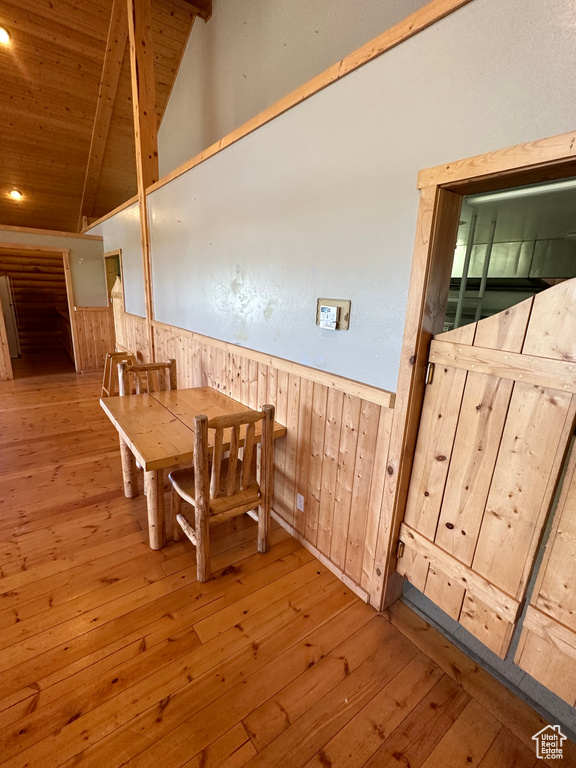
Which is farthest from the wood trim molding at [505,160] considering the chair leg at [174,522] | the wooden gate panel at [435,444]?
the chair leg at [174,522]

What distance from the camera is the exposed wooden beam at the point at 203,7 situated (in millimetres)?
3299

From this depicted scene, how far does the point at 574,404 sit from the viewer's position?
3.36 ft

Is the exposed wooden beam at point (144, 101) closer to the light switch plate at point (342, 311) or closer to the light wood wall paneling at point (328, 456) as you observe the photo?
the light wood wall paneling at point (328, 456)

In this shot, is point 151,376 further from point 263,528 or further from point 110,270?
point 110,270

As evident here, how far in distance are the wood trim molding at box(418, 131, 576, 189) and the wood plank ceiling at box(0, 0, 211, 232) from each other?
3.87 m

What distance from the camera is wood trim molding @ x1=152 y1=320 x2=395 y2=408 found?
1.46 meters

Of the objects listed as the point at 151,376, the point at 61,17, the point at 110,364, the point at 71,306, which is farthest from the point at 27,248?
the point at 151,376

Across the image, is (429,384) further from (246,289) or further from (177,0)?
(177,0)

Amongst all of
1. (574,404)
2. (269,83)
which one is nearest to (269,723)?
(574,404)

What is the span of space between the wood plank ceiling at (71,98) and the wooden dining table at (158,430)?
386cm

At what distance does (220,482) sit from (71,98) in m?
5.59

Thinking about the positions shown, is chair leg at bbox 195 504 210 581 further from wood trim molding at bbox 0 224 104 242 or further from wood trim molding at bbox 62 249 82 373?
wood trim molding at bbox 0 224 104 242

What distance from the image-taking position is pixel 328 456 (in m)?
1.83

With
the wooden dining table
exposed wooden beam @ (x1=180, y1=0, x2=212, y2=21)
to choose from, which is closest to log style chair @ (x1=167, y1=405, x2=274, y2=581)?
the wooden dining table
